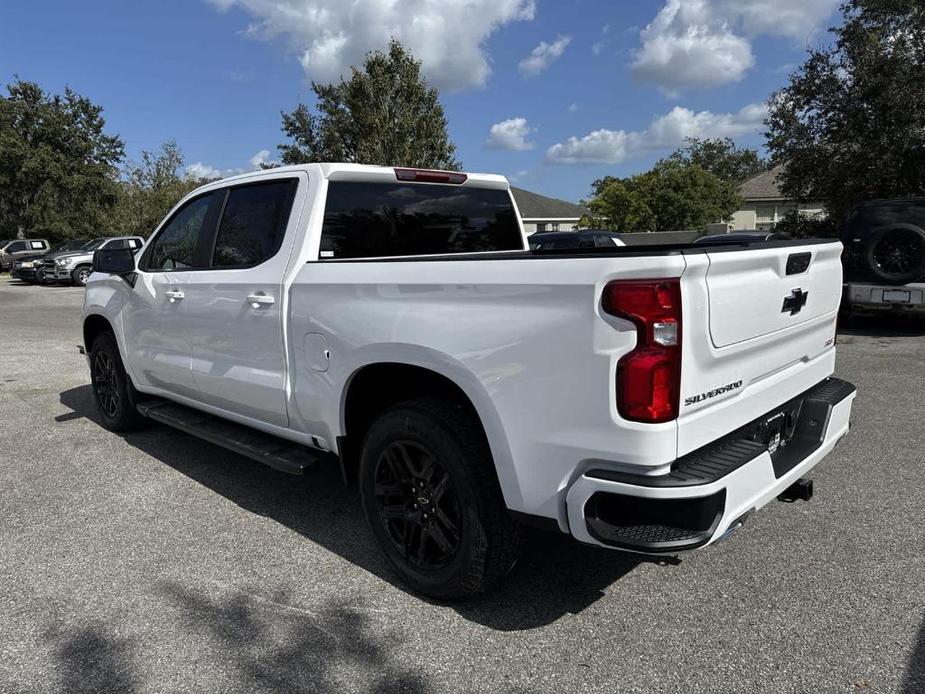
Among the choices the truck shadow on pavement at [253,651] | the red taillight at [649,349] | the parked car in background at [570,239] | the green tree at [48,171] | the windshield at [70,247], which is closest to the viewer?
the red taillight at [649,349]

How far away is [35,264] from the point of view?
25.2 meters

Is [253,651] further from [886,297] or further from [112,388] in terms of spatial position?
[886,297]

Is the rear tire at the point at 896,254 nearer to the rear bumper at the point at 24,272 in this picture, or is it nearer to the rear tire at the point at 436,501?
the rear tire at the point at 436,501

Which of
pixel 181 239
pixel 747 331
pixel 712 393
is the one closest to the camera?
pixel 712 393

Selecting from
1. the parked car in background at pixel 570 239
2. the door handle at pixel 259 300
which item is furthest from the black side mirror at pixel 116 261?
the parked car in background at pixel 570 239

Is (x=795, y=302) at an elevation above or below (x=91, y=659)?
above

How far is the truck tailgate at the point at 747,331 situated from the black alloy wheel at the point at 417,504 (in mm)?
1043

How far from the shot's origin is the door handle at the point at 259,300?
3.61m

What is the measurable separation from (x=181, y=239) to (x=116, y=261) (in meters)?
0.74

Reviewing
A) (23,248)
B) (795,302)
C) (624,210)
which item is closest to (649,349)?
(795,302)

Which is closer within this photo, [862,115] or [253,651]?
[253,651]

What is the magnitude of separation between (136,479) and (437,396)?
109 inches

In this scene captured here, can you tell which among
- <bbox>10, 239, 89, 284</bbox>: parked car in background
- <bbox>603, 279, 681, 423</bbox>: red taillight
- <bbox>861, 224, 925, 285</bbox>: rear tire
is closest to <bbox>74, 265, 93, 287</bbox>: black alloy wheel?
<bbox>10, 239, 89, 284</bbox>: parked car in background

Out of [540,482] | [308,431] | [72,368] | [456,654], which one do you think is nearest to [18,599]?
→ [308,431]
